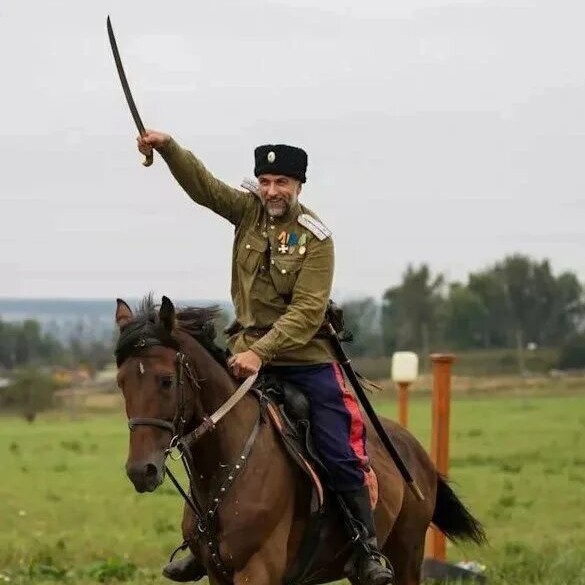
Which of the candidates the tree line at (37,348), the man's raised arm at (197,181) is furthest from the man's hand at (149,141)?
the tree line at (37,348)

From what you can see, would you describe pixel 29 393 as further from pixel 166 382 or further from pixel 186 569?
A: pixel 166 382

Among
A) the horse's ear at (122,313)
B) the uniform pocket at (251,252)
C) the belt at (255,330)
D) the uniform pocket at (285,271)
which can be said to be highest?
the uniform pocket at (251,252)

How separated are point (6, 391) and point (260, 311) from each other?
168ft

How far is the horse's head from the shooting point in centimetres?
602

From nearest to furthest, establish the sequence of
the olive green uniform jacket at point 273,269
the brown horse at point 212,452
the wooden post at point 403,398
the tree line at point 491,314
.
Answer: the brown horse at point 212,452 → the olive green uniform jacket at point 273,269 → the wooden post at point 403,398 → the tree line at point 491,314

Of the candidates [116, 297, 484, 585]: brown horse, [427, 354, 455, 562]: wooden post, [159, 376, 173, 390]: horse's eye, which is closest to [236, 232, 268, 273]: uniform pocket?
[116, 297, 484, 585]: brown horse

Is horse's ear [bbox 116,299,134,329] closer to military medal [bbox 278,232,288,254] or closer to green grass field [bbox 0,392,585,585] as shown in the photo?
military medal [bbox 278,232,288,254]

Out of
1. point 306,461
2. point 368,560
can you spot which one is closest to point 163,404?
point 306,461

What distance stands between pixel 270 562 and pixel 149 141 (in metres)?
2.21

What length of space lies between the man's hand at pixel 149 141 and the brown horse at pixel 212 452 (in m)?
0.78

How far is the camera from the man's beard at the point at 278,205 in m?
7.10

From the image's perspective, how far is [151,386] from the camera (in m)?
6.20

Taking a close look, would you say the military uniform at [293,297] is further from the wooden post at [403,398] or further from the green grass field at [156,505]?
the wooden post at [403,398]

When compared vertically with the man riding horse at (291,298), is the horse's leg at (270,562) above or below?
below
